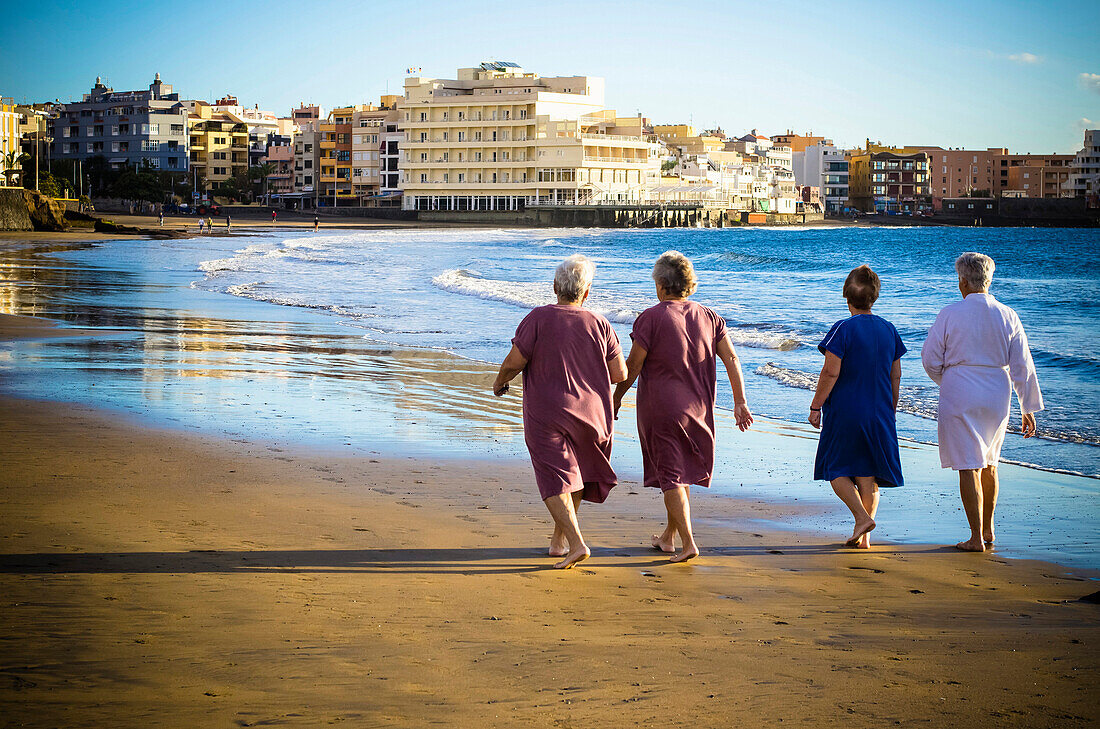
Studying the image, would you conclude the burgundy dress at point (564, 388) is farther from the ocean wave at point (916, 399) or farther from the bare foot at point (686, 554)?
the ocean wave at point (916, 399)

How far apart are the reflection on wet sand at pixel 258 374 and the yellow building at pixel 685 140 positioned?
126 m

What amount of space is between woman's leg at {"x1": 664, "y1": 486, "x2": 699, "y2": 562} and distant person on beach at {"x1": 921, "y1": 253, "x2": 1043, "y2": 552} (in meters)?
1.52

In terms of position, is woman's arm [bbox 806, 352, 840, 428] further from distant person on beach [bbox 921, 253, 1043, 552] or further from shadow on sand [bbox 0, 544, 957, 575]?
shadow on sand [bbox 0, 544, 957, 575]

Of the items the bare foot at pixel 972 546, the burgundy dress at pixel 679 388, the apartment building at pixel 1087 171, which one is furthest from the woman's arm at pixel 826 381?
the apartment building at pixel 1087 171

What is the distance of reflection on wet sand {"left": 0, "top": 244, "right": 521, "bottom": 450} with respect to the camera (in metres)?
8.76

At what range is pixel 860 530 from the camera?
5.38 meters

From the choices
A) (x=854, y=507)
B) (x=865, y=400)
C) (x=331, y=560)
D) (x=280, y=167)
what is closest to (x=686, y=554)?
(x=854, y=507)

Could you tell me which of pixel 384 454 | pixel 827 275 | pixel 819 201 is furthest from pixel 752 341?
pixel 819 201

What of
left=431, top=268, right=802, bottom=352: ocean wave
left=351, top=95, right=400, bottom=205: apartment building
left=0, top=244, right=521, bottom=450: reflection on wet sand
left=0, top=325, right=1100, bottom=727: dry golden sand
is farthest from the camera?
left=351, top=95, right=400, bottom=205: apartment building

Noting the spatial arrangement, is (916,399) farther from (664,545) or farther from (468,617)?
(468,617)

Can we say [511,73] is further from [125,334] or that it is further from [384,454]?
[384,454]

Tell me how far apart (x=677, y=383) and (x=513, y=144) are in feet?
334

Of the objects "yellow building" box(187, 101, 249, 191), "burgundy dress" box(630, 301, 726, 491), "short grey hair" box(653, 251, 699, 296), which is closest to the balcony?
"yellow building" box(187, 101, 249, 191)

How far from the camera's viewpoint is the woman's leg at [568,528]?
4.88 metres
